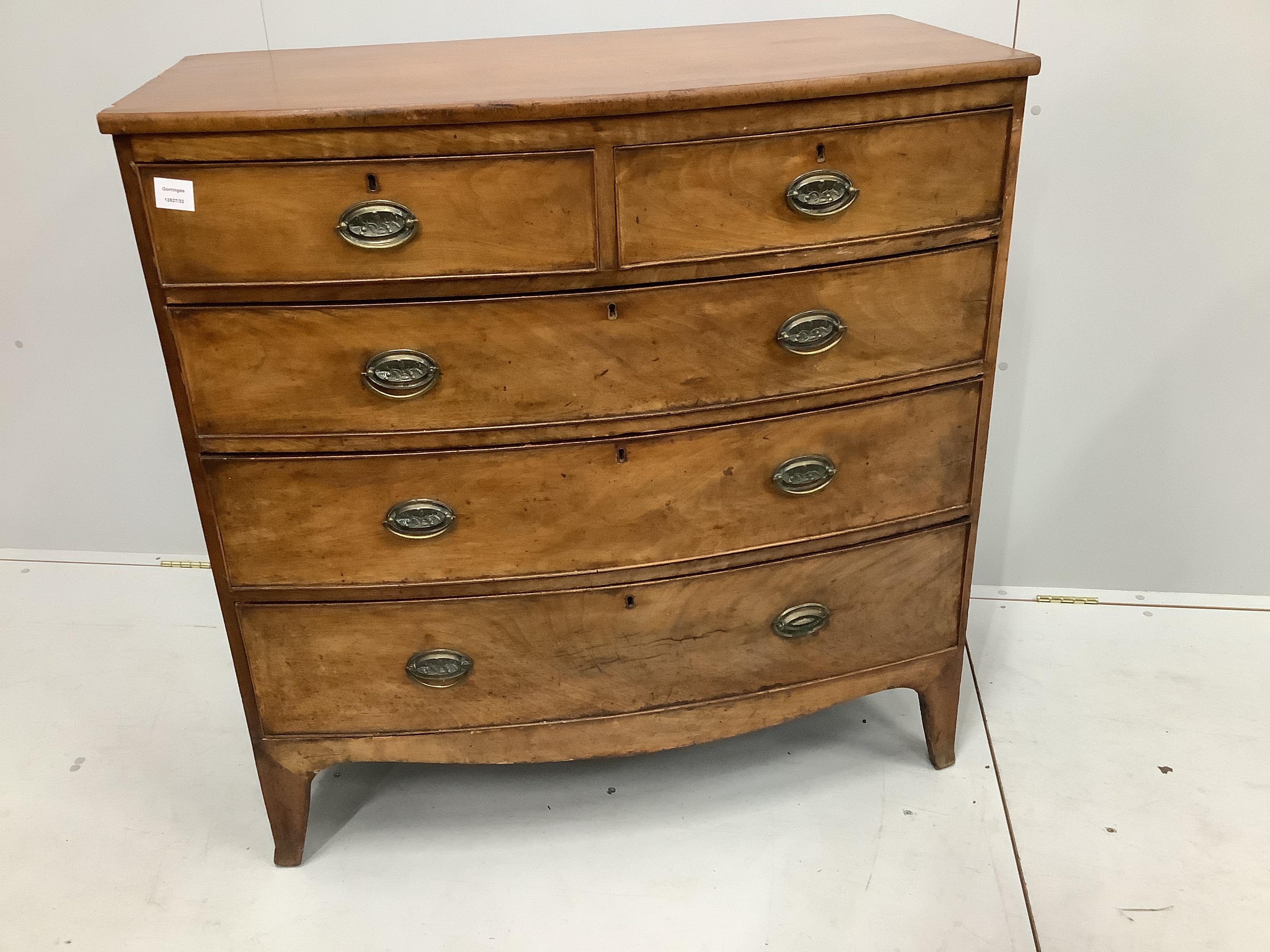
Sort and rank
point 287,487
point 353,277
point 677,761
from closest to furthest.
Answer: point 353,277, point 287,487, point 677,761

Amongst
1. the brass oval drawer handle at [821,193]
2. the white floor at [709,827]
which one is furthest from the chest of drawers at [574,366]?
the white floor at [709,827]

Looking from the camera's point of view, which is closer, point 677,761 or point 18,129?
point 677,761

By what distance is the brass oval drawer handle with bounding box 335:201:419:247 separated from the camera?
55.1 inches

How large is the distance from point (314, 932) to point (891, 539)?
1123 millimetres

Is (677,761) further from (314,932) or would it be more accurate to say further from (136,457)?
(136,457)

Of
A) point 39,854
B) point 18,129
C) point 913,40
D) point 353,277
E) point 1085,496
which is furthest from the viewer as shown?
point 1085,496

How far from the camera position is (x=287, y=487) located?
1563 mm

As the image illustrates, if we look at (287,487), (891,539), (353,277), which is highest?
(353,277)

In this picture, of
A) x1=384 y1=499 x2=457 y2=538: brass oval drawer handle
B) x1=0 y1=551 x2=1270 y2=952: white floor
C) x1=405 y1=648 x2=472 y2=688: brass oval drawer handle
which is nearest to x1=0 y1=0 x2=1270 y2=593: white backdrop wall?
x1=0 y1=551 x2=1270 y2=952: white floor

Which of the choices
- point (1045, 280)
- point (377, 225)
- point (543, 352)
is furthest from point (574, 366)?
point (1045, 280)

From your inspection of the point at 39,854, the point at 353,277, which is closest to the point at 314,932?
the point at 39,854

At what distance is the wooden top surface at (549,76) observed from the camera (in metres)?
1.35

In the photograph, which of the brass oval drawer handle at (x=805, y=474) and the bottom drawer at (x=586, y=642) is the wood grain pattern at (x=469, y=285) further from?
the bottom drawer at (x=586, y=642)

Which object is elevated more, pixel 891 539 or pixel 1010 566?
pixel 891 539
